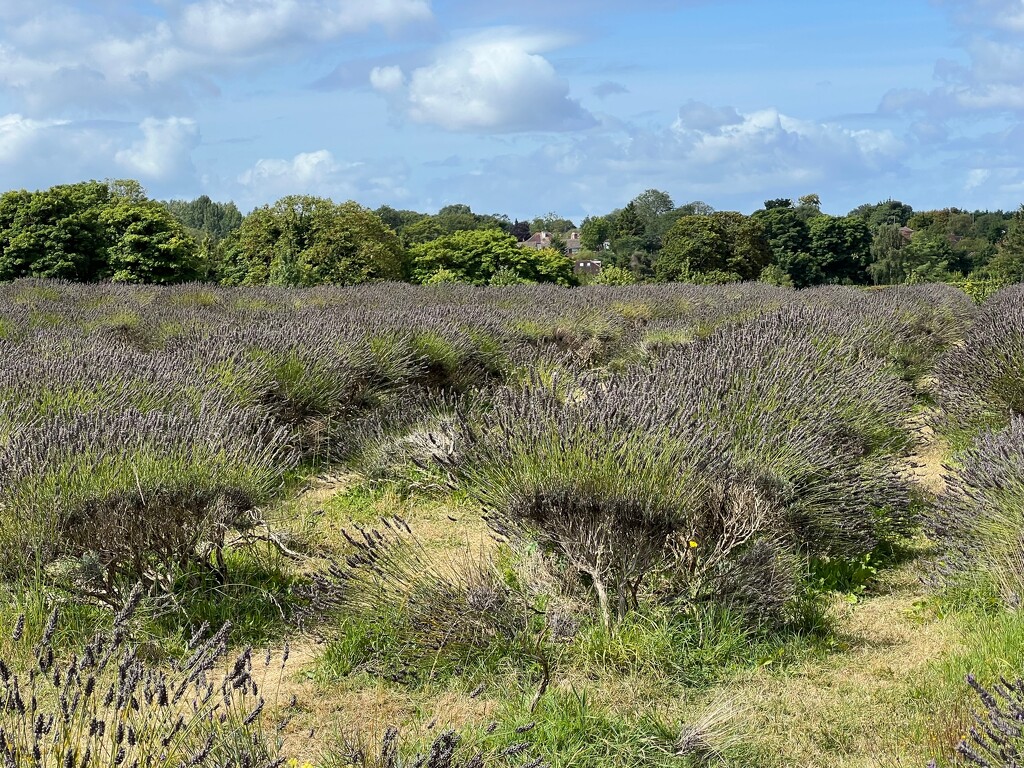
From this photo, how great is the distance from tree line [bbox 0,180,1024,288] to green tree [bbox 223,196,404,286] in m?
0.06

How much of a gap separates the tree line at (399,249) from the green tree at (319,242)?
0.06 metres

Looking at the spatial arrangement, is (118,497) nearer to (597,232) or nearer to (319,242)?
(319,242)

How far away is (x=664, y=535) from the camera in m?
4.12

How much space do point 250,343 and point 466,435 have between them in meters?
2.98

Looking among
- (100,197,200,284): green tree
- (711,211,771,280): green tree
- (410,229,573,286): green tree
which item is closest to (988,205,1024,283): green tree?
(711,211,771,280): green tree

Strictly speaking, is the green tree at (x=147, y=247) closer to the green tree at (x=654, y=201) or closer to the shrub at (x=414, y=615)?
the shrub at (x=414, y=615)

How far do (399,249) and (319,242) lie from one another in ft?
17.7

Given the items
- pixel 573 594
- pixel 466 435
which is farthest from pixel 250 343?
pixel 573 594

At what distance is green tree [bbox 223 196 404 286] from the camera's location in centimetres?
3566

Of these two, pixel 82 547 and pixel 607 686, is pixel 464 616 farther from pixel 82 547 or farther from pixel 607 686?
pixel 82 547

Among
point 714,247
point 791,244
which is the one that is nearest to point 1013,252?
point 791,244

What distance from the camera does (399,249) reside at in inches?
1619

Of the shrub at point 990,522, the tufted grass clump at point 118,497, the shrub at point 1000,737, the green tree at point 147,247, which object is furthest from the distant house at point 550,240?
the shrub at point 1000,737

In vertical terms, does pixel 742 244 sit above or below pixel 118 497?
above
